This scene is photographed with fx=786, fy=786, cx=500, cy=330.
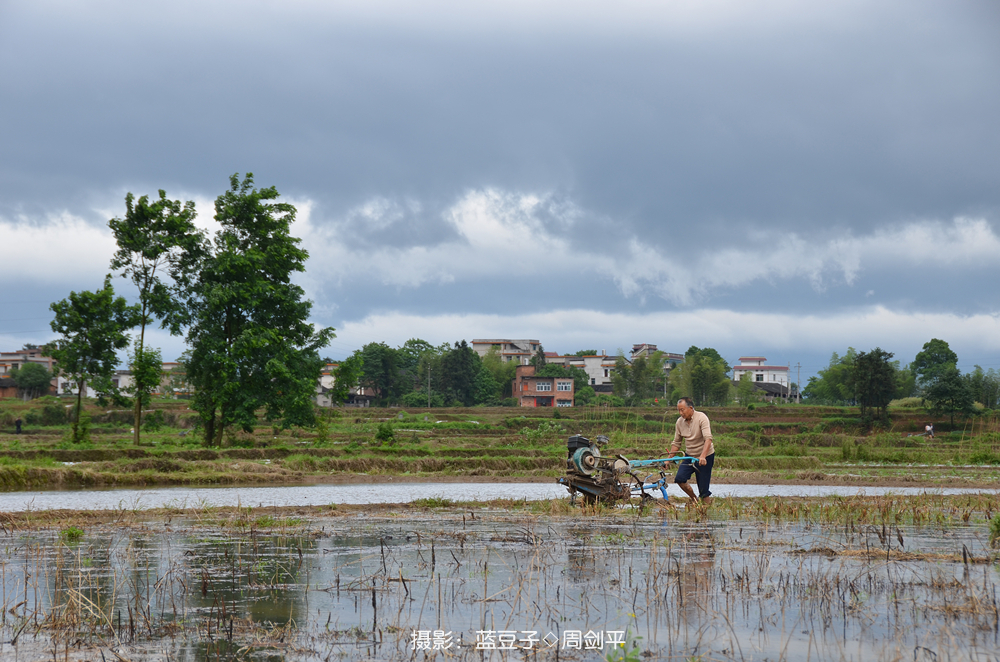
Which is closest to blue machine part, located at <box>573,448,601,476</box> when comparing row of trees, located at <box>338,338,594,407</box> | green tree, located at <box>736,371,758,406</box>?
row of trees, located at <box>338,338,594,407</box>

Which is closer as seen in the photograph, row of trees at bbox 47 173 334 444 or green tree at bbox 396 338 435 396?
row of trees at bbox 47 173 334 444

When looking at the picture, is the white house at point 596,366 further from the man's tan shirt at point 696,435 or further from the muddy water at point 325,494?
the man's tan shirt at point 696,435

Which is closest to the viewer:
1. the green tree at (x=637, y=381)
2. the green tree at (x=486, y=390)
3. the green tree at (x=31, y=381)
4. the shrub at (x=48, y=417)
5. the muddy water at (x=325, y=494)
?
the muddy water at (x=325, y=494)

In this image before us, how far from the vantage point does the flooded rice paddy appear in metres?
16.8

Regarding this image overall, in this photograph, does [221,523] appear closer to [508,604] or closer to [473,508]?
[473,508]

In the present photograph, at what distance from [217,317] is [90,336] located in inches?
210

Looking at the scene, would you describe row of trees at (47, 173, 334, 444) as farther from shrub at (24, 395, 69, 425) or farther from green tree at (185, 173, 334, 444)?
shrub at (24, 395, 69, 425)

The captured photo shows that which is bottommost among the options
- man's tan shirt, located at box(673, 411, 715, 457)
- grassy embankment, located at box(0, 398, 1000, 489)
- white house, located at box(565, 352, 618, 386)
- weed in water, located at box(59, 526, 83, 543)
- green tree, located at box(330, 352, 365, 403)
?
grassy embankment, located at box(0, 398, 1000, 489)

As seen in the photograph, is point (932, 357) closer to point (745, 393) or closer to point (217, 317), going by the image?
point (745, 393)

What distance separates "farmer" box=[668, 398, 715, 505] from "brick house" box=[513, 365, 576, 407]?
9840cm

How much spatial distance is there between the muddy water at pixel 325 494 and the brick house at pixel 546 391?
87239mm

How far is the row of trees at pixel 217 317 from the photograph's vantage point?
3434 centimetres

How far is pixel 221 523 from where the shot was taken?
12.1 m

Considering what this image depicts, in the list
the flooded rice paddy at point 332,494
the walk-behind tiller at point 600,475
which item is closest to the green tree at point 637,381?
the flooded rice paddy at point 332,494
